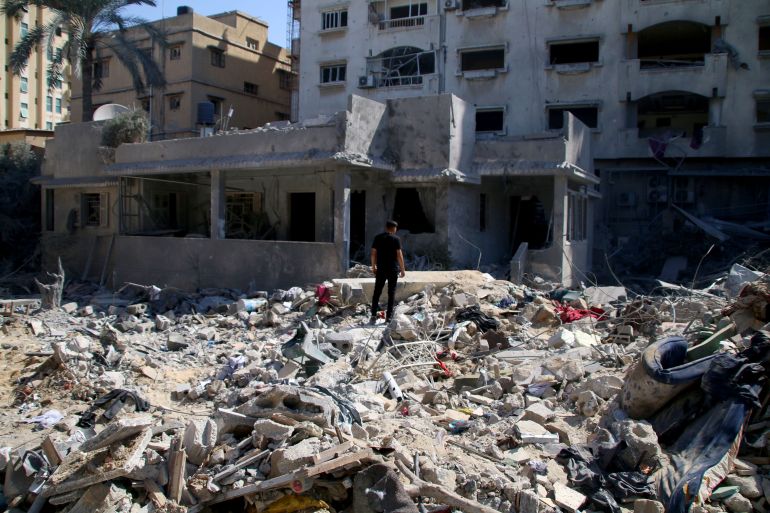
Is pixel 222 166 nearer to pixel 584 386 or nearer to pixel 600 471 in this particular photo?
pixel 584 386

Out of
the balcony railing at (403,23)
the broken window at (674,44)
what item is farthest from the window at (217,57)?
the broken window at (674,44)

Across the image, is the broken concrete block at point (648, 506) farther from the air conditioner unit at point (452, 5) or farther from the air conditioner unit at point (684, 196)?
the air conditioner unit at point (452, 5)

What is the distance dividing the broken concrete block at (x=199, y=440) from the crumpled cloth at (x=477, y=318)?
5136mm

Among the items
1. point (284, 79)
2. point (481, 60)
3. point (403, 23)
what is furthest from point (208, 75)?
point (481, 60)

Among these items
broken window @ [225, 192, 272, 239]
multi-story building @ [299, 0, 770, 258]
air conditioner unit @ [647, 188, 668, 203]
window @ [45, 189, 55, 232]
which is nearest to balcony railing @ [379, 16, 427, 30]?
multi-story building @ [299, 0, 770, 258]

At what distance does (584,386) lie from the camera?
7.00 meters

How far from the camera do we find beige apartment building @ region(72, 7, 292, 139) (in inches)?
1262

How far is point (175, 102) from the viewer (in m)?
32.7

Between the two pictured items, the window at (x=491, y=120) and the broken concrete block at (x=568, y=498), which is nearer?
the broken concrete block at (x=568, y=498)

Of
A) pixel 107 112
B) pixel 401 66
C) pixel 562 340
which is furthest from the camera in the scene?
pixel 401 66

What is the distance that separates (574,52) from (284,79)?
17.8 m

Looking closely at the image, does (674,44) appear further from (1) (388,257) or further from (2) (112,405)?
(2) (112,405)

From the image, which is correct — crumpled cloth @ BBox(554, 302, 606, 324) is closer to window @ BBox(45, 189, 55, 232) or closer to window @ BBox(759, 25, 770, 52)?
window @ BBox(45, 189, 55, 232)

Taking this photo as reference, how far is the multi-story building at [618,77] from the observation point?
77.9 ft
